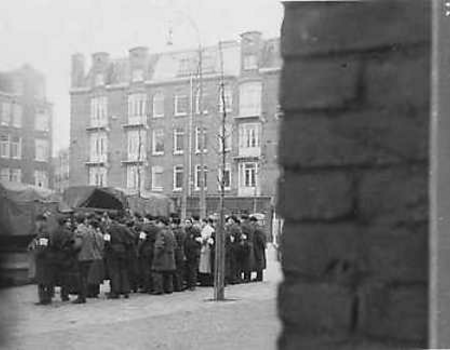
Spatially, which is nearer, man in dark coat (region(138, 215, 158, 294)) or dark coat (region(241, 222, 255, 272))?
dark coat (region(241, 222, 255, 272))

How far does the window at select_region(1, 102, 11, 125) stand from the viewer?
1.26 meters

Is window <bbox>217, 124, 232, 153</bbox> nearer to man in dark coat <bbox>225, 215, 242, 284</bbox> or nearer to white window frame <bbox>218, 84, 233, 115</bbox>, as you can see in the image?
white window frame <bbox>218, 84, 233, 115</bbox>

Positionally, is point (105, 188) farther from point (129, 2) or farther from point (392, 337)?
point (392, 337)

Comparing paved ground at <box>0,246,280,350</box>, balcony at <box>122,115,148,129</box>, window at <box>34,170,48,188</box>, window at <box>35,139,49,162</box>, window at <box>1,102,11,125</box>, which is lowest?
paved ground at <box>0,246,280,350</box>

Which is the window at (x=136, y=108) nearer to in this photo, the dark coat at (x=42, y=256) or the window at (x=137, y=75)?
the window at (x=137, y=75)

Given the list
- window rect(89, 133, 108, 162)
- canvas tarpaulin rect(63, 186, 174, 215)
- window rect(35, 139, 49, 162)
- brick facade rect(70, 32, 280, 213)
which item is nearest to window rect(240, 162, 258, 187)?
brick facade rect(70, 32, 280, 213)

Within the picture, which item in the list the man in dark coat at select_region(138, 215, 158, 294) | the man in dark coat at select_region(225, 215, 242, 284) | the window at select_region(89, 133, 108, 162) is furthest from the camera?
the man in dark coat at select_region(225, 215, 242, 284)

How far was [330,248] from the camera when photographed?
1.15m

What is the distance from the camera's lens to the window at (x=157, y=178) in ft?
3.82

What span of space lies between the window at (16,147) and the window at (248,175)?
14.3 inches

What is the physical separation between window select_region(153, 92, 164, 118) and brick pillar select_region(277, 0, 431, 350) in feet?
0.60

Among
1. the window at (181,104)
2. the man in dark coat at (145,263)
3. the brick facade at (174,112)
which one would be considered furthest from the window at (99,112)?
the man in dark coat at (145,263)

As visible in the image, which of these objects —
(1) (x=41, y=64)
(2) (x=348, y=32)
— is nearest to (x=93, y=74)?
(1) (x=41, y=64)

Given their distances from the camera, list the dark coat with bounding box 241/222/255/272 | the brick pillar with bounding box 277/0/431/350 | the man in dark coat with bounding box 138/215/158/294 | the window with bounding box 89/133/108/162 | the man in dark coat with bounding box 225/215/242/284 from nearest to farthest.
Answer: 1. the brick pillar with bounding box 277/0/431/350
2. the window with bounding box 89/133/108/162
3. the dark coat with bounding box 241/222/255/272
4. the man in dark coat with bounding box 138/215/158/294
5. the man in dark coat with bounding box 225/215/242/284
